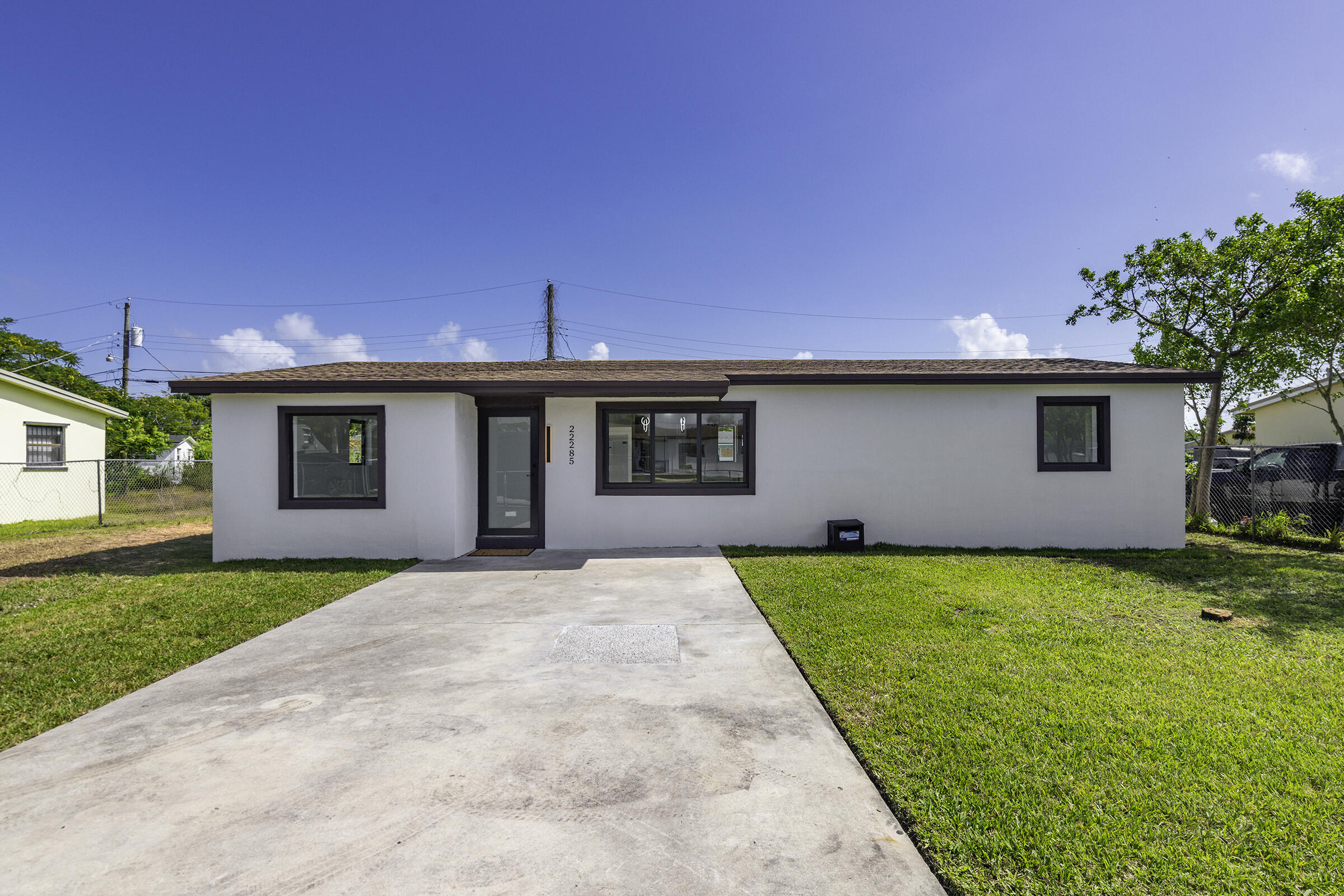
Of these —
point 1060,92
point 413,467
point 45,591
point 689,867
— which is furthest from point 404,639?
point 1060,92

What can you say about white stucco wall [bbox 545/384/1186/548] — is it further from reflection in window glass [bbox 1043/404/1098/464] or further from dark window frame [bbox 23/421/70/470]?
dark window frame [bbox 23/421/70/470]

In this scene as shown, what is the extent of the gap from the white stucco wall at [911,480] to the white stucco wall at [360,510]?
5.16 ft

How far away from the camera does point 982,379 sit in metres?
8.55

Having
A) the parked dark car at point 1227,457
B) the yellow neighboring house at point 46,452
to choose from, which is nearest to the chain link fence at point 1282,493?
the parked dark car at point 1227,457

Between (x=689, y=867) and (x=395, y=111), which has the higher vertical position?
(x=395, y=111)

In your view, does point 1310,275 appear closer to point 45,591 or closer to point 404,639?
point 404,639

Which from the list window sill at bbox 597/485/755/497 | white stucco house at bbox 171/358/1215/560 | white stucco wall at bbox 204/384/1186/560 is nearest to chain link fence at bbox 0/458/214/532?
white stucco house at bbox 171/358/1215/560

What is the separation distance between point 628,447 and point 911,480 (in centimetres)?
469

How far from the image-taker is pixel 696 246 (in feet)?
55.1

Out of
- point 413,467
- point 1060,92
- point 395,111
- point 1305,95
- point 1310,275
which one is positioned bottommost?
point 413,467

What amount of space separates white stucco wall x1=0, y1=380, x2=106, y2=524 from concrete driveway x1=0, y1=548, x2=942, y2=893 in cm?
1451

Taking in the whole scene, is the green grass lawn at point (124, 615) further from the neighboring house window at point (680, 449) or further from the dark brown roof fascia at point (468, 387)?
the neighboring house window at point (680, 449)

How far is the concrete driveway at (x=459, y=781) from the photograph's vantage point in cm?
194

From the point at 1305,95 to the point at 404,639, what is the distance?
1472cm
